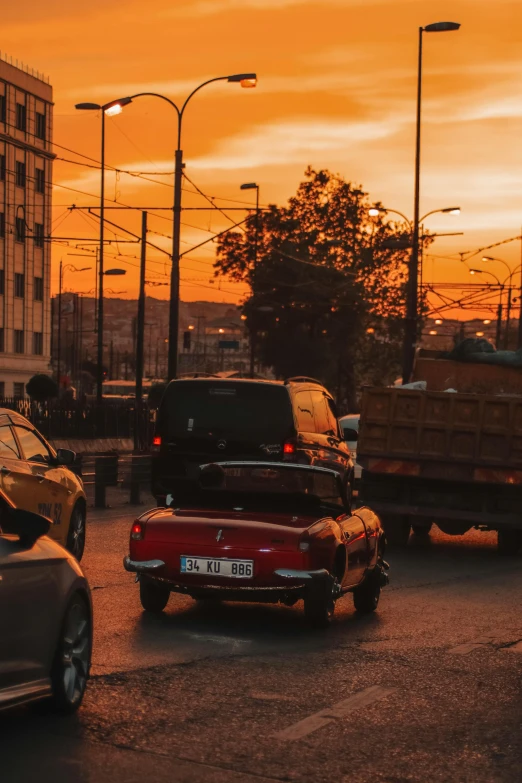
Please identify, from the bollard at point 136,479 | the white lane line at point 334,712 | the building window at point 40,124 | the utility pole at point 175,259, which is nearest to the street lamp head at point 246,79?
the utility pole at point 175,259

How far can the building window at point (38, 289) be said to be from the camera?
89125 millimetres

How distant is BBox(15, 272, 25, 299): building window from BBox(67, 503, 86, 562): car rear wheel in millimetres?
72671

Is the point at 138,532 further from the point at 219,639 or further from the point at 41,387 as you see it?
the point at 41,387

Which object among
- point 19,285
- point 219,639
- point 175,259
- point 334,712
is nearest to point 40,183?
point 19,285

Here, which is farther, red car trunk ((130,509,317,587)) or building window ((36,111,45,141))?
building window ((36,111,45,141))

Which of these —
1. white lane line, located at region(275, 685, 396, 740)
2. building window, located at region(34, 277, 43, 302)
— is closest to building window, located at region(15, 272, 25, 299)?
building window, located at region(34, 277, 43, 302)

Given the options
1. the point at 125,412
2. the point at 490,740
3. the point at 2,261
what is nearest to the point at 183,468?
the point at 490,740

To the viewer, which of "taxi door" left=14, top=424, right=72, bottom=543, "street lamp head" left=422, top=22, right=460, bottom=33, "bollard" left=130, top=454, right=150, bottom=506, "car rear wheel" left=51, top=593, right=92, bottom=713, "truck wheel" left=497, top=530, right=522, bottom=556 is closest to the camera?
"car rear wheel" left=51, top=593, right=92, bottom=713

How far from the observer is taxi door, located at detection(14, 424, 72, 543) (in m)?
13.3

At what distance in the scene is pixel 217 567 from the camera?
10555 millimetres

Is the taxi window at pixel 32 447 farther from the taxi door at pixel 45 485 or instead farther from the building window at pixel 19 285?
the building window at pixel 19 285

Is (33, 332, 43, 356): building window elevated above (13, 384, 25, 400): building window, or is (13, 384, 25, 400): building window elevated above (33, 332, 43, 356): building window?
(33, 332, 43, 356): building window

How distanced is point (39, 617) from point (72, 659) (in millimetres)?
609

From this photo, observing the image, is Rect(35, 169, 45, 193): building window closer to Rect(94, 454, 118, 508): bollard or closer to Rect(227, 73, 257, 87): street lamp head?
Rect(227, 73, 257, 87): street lamp head
